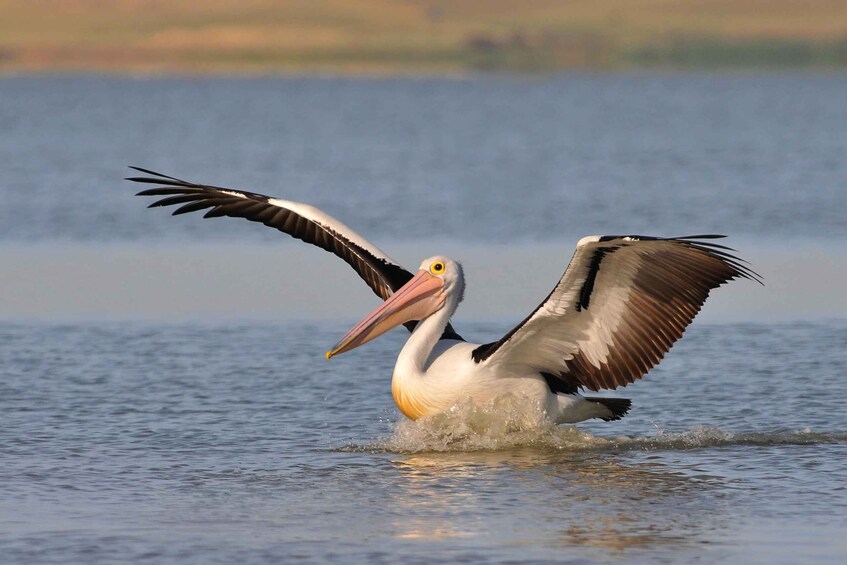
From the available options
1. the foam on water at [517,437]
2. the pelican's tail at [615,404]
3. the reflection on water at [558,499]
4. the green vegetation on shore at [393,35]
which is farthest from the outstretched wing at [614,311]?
the green vegetation on shore at [393,35]

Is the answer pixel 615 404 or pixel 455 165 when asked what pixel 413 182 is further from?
pixel 615 404

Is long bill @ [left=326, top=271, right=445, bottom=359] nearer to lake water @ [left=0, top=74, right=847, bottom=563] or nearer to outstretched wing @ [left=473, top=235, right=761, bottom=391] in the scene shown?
outstretched wing @ [left=473, top=235, right=761, bottom=391]

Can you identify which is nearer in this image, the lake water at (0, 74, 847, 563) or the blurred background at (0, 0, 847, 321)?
the lake water at (0, 74, 847, 563)

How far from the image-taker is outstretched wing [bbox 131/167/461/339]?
41.3 feet

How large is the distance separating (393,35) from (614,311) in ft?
522

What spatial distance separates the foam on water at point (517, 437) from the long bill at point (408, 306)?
68 cm

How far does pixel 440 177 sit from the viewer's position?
36.7 m

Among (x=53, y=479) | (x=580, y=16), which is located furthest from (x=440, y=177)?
(x=580, y=16)

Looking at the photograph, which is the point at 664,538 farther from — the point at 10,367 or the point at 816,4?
the point at 816,4

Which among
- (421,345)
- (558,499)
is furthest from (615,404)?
(558,499)

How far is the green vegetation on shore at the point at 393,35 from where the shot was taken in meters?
167

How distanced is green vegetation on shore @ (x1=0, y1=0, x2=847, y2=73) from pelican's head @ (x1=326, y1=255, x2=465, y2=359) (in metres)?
157

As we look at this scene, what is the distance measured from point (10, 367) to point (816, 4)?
16473 cm

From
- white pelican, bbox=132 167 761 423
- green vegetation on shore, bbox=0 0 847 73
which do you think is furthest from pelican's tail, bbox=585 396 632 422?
green vegetation on shore, bbox=0 0 847 73
